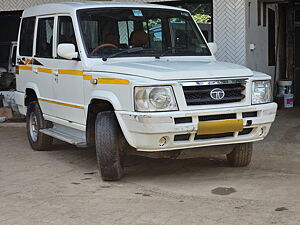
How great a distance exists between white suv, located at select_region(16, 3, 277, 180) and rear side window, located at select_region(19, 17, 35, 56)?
2 centimetres

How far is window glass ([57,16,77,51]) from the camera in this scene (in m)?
7.16

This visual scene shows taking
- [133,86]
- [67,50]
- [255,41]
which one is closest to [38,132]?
[67,50]

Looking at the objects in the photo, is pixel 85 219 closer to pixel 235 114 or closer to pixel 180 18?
pixel 235 114

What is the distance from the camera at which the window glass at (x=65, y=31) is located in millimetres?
7164

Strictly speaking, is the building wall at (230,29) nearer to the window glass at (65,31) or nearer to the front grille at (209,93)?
the window glass at (65,31)

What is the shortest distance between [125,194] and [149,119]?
0.83 metres

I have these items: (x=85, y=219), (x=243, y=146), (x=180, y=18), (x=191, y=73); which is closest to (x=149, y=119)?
(x=191, y=73)

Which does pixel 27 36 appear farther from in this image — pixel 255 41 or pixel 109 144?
pixel 255 41

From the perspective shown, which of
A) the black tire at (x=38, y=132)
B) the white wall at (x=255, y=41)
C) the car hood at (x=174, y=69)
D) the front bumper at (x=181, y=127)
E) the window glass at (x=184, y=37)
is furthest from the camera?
the white wall at (x=255, y=41)

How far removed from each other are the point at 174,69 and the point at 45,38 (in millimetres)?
2794

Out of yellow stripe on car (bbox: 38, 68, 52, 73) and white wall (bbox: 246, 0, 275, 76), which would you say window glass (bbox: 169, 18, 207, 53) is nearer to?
yellow stripe on car (bbox: 38, 68, 52, 73)

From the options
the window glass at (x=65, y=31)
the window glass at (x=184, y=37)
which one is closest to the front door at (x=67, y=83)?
the window glass at (x=65, y=31)

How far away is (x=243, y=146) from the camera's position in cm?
683

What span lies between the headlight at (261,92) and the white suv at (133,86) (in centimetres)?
1
